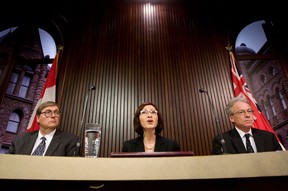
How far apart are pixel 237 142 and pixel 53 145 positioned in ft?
5.54

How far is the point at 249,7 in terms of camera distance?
13.5 feet

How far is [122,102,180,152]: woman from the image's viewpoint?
206cm

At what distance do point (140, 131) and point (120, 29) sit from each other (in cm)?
237

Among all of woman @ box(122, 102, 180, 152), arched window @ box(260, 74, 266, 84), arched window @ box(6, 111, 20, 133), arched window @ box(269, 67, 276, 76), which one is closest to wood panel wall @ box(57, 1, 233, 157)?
woman @ box(122, 102, 180, 152)

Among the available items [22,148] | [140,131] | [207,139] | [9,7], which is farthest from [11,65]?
[207,139]

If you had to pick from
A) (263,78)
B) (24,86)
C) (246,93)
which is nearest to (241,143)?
(246,93)

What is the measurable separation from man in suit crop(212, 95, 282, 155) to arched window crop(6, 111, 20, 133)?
1110 cm

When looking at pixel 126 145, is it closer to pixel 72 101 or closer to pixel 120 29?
pixel 72 101

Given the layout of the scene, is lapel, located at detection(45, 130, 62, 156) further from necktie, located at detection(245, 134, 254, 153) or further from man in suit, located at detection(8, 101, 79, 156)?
necktie, located at detection(245, 134, 254, 153)

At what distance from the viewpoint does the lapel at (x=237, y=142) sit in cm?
179

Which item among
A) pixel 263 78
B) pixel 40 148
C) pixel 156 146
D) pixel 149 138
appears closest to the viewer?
pixel 40 148

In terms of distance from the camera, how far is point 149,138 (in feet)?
7.18

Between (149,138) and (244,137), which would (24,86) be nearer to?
(149,138)

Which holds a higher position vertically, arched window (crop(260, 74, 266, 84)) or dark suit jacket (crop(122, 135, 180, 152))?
arched window (crop(260, 74, 266, 84))
